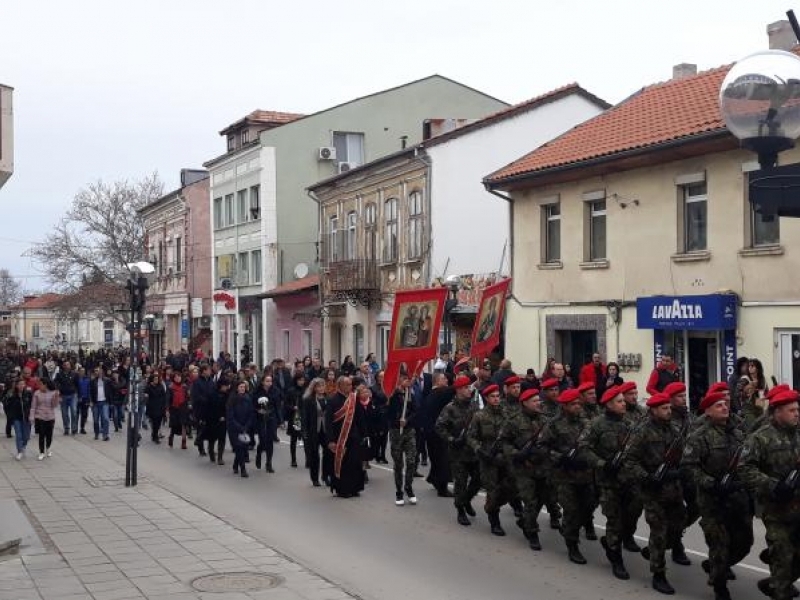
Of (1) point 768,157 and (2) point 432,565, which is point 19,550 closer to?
(2) point 432,565

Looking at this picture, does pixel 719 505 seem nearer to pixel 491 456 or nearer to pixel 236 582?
pixel 491 456

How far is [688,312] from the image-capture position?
66.0 feet

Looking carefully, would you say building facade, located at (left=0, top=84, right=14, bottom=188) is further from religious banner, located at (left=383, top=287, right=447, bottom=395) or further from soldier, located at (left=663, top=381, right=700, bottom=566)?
soldier, located at (left=663, top=381, right=700, bottom=566)

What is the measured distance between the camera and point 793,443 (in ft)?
26.9

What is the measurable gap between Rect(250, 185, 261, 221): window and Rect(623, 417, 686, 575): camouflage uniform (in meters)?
36.5

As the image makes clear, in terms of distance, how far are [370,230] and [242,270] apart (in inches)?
561

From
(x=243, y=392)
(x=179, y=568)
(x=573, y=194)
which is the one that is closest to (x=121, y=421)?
(x=243, y=392)

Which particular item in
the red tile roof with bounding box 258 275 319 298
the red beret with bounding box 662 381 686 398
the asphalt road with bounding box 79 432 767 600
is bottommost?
the asphalt road with bounding box 79 432 767 600

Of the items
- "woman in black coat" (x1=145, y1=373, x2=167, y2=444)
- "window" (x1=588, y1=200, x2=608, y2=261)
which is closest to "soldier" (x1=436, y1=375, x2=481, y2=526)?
"window" (x1=588, y1=200, x2=608, y2=261)

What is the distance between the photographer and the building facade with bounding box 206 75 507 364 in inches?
1663

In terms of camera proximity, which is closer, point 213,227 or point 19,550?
point 19,550

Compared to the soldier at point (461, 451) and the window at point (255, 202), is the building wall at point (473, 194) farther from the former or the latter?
the soldier at point (461, 451)

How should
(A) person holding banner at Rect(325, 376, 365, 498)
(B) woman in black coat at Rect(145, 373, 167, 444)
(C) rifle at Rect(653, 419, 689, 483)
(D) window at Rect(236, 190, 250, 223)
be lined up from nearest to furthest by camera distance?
(C) rifle at Rect(653, 419, 689, 483), (A) person holding banner at Rect(325, 376, 365, 498), (B) woman in black coat at Rect(145, 373, 167, 444), (D) window at Rect(236, 190, 250, 223)

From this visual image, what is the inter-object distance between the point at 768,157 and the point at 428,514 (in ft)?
28.5
